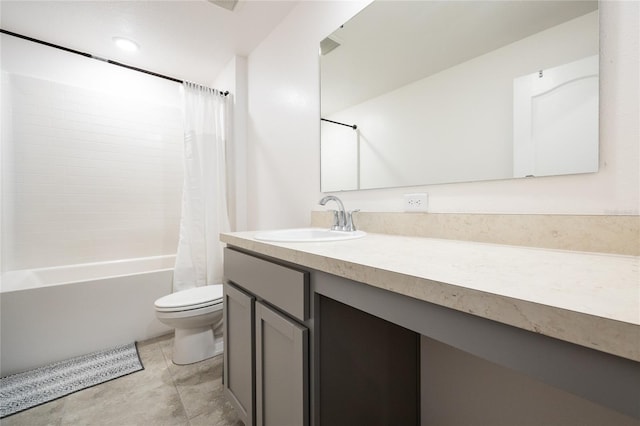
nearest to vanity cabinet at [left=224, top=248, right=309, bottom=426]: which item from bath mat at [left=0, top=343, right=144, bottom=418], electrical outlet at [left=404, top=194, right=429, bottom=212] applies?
electrical outlet at [left=404, top=194, right=429, bottom=212]

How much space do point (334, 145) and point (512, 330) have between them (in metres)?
1.27

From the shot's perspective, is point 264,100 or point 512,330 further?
point 264,100

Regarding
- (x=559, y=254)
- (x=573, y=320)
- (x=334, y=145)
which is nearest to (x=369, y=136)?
(x=334, y=145)

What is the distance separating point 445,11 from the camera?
1.06 metres

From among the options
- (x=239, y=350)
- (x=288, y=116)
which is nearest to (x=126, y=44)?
(x=288, y=116)

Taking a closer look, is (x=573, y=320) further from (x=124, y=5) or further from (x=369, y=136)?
(x=124, y=5)

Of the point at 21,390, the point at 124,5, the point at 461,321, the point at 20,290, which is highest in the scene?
the point at 124,5

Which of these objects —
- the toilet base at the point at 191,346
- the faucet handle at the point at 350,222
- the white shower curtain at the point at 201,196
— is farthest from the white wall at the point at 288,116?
the toilet base at the point at 191,346

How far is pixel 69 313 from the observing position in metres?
1.78

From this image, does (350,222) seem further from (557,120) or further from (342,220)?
(557,120)

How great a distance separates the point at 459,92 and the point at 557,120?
337mm

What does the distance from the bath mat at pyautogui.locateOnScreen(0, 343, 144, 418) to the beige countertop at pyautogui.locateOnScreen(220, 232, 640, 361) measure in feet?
5.43

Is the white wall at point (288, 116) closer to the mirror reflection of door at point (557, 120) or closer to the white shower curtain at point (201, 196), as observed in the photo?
the white shower curtain at point (201, 196)

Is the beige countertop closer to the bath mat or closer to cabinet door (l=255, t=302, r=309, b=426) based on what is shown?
cabinet door (l=255, t=302, r=309, b=426)
